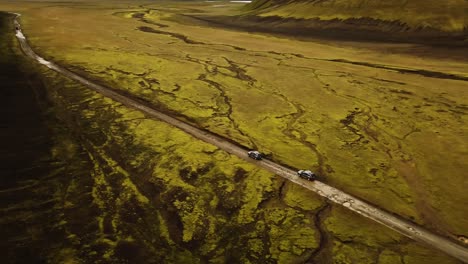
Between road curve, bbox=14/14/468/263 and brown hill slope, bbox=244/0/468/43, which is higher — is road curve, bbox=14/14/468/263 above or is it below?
below

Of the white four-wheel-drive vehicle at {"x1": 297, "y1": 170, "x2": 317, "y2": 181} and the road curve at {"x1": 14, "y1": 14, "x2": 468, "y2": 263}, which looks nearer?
the road curve at {"x1": 14, "y1": 14, "x2": 468, "y2": 263}

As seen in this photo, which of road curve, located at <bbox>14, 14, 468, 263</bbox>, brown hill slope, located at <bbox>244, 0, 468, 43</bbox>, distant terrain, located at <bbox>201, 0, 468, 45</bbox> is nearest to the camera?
road curve, located at <bbox>14, 14, 468, 263</bbox>

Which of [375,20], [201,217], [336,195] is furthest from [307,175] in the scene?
[375,20]

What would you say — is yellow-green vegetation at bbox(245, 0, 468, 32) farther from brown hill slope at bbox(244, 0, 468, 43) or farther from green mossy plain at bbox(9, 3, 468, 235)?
green mossy plain at bbox(9, 3, 468, 235)

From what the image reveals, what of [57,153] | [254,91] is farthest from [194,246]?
[254,91]

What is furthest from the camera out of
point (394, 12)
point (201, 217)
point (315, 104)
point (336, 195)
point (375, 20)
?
point (394, 12)

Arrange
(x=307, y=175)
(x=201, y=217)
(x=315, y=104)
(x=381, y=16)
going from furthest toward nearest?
1. (x=381, y=16)
2. (x=315, y=104)
3. (x=307, y=175)
4. (x=201, y=217)

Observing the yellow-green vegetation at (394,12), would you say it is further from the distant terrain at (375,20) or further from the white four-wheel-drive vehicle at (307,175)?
the white four-wheel-drive vehicle at (307,175)

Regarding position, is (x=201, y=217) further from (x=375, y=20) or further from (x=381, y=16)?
(x=381, y=16)

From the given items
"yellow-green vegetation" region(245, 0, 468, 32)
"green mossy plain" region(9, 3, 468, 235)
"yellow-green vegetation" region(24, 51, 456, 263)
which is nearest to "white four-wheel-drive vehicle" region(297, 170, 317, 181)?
"green mossy plain" region(9, 3, 468, 235)
